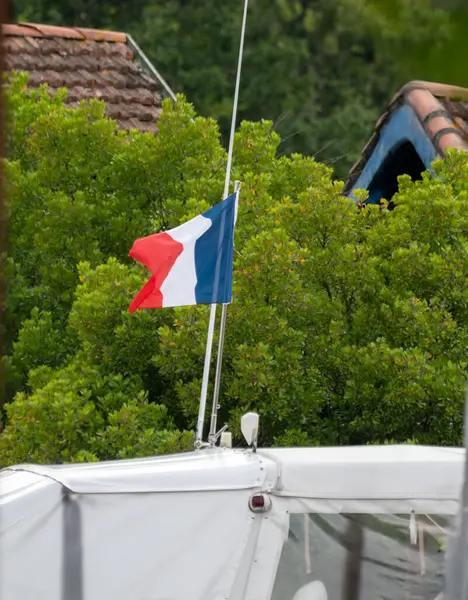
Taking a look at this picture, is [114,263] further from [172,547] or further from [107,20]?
[107,20]

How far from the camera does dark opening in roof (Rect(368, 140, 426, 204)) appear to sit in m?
10.6

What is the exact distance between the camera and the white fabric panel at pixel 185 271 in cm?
605

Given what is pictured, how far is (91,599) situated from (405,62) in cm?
335

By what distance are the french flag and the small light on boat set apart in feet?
5.54

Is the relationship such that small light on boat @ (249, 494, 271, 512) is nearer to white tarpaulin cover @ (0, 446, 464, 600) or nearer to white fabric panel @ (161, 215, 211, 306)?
white tarpaulin cover @ (0, 446, 464, 600)

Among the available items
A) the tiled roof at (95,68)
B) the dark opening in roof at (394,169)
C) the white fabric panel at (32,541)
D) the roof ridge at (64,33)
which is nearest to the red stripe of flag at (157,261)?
the white fabric panel at (32,541)

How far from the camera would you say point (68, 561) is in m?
4.44

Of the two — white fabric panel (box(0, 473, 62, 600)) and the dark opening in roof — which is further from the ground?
the dark opening in roof

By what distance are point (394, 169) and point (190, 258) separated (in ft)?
17.2

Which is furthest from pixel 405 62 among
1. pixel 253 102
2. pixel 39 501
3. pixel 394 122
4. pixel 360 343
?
pixel 253 102

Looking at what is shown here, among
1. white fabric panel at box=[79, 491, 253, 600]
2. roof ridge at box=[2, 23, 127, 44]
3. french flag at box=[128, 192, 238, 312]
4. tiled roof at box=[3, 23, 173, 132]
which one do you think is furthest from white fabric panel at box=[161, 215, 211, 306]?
roof ridge at box=[2, 23, 127, 44]

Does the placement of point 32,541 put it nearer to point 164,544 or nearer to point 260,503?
point 164,544

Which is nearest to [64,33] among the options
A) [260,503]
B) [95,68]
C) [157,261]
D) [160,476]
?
[95,68]

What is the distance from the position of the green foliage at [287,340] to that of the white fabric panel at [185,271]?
846mm
